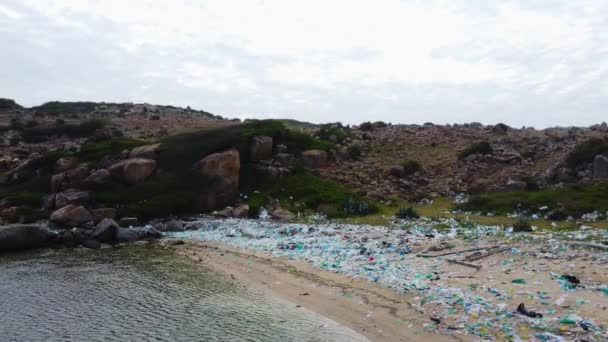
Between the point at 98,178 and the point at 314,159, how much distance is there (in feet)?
44.4

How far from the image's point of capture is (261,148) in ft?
100

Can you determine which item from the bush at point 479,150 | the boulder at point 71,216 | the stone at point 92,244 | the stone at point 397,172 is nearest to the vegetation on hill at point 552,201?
the stone at point 397,172

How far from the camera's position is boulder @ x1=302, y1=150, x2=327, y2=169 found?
3122 cm

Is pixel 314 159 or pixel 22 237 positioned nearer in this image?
pixel 22 237

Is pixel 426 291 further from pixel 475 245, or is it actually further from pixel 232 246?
pixel 232 246

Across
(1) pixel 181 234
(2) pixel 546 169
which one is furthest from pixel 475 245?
(2) pixel 546 169

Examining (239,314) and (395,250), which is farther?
(395,250)

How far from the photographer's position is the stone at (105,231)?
21.3 m

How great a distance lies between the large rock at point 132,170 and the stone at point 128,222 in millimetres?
3598

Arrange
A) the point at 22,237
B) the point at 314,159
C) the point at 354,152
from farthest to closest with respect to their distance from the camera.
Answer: the point at 354,152, the point at 314,159, the point at 22,237

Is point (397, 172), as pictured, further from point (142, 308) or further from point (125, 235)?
point (142, 308)

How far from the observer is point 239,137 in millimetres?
30906

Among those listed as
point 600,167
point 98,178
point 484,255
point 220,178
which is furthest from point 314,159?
point 484,255

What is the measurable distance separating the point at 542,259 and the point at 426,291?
349 cm
